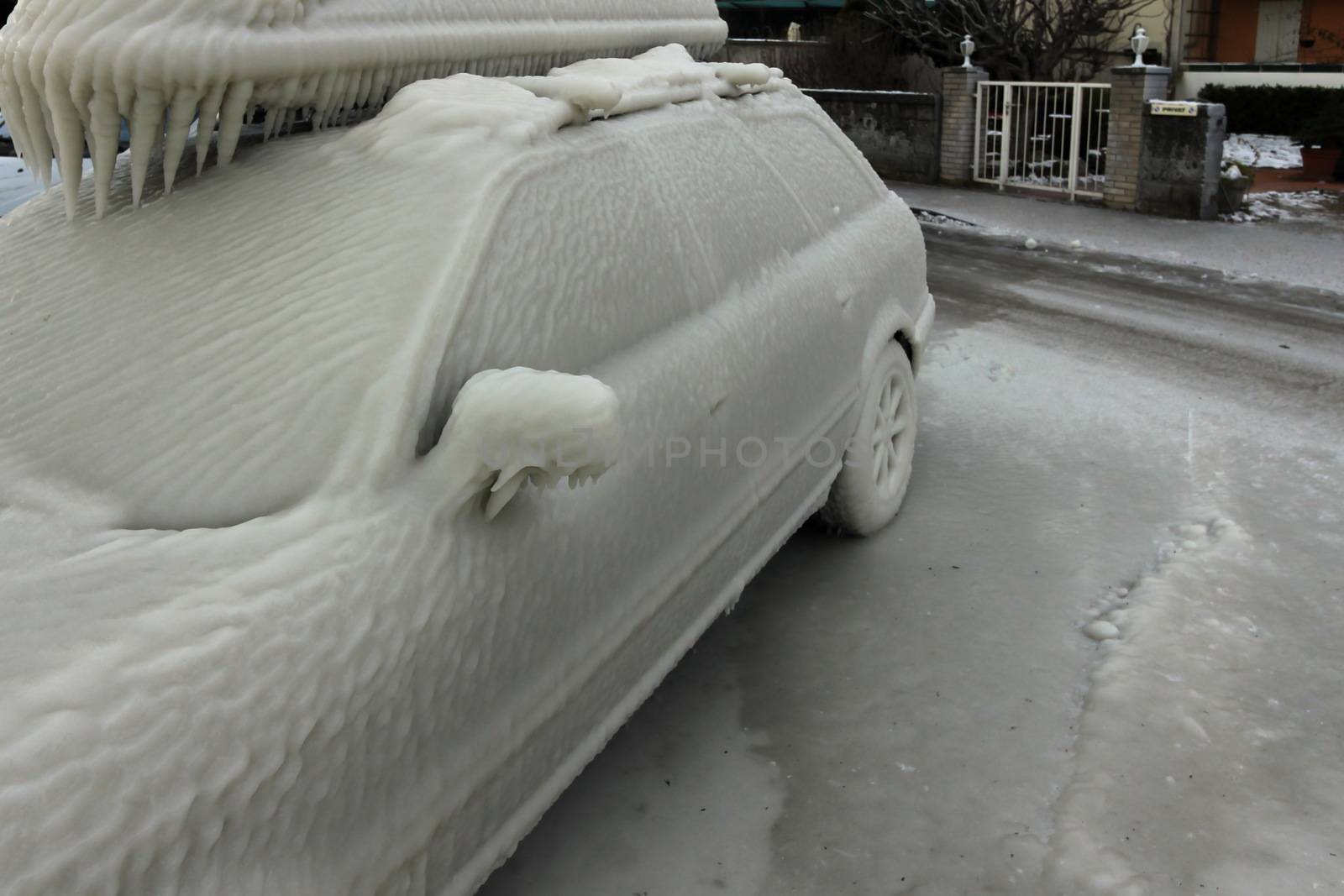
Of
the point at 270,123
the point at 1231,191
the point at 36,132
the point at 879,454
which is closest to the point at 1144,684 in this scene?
the point at 879,454

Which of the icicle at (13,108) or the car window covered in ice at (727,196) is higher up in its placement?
the icicle at (13,108)

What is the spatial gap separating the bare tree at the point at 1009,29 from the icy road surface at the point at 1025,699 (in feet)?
37.2

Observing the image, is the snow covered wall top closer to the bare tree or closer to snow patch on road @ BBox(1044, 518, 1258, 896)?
snow patch on road @ BBox(1044, 518, 1258, 896)

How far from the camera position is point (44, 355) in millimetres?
2041

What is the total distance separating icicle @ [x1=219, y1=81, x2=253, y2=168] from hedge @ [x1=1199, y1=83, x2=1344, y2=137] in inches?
674

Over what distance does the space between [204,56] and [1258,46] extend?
80.6 feet

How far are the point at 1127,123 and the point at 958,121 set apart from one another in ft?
7.86

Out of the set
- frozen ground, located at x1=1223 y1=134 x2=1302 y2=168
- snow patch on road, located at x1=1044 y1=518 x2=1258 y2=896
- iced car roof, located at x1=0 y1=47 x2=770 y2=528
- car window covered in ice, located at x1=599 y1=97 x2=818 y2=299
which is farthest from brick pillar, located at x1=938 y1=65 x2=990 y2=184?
iced car roof, located at x1=0 y1=47 x2=770 y2=528

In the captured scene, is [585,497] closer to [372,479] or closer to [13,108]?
[372,479]

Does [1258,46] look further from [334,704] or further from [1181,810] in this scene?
[334,704]

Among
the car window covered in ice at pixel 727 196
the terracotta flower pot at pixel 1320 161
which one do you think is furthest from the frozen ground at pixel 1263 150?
the car window covered in ice at pixel 727 196

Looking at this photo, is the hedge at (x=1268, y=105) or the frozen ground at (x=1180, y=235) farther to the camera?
the hedge at (x=1268, y=105)

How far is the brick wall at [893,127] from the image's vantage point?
13648mm

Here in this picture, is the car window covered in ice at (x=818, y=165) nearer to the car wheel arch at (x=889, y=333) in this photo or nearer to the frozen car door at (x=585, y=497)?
the car wheel arch at (x=889, y=333)
